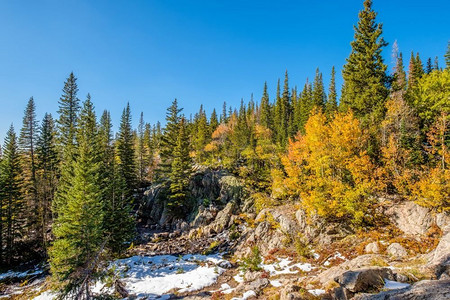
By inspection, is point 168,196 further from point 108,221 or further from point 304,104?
point 304,104

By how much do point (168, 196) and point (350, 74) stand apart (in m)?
31.5

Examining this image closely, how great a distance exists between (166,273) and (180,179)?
58.9ft

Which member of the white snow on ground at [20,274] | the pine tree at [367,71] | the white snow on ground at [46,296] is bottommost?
the white snow on ground at [20,274]

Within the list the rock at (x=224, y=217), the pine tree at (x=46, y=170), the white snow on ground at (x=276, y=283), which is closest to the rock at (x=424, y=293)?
the white snow on ground at (x=276, y=283)

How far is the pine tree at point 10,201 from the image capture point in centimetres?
2712

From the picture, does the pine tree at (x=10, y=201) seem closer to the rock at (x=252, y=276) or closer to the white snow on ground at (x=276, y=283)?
the rock at (x=252, y=276)

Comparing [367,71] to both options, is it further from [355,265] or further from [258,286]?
[258,286]

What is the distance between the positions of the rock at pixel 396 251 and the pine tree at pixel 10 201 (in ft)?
135

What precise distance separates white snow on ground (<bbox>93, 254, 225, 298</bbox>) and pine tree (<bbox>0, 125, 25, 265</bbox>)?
1938 centimetres

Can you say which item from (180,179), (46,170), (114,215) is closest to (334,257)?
(114,215)

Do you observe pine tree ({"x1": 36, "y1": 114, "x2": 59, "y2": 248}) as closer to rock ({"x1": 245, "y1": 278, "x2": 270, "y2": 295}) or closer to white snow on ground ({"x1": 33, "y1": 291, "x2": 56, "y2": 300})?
white snow on ground ({"x1": 33, "y1": 291, "x2": 56, "y2": 300})

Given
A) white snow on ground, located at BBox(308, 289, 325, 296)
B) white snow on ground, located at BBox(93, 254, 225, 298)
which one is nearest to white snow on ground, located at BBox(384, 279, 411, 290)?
white snow on ground, located at BBox(308, 289, 325, 296)

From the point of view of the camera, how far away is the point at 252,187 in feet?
115

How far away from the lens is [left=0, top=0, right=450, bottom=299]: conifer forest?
15.2 metres
